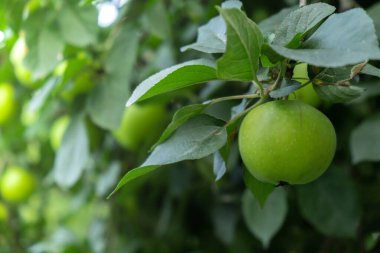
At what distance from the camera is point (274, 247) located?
149 cm

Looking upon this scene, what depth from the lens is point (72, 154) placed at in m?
1.32

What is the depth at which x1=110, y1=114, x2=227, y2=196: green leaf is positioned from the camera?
0.65 metres

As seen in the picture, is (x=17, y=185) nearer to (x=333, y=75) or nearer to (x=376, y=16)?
(x=376, y=16)

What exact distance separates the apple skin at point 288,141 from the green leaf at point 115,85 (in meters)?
0.60

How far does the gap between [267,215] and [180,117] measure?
20.7 inches

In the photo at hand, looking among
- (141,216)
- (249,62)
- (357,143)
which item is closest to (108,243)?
(141,216)

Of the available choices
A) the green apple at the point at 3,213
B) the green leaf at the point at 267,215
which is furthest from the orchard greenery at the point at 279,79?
the green apple at the point at 3,213

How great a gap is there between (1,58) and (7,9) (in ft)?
2.50

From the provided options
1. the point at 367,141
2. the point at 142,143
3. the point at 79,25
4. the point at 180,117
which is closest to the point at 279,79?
the point at 180,117

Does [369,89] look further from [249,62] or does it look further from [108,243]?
[108,243]

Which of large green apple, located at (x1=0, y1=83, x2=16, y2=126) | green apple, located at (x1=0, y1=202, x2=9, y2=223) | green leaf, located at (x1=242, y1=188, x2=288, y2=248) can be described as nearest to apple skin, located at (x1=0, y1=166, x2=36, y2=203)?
green apple, located at (x1=0, y1=202, x2=9, y2=223)

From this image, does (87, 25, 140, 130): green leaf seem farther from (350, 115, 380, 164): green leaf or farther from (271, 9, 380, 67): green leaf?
(271, 9, 380, 67): green leaf

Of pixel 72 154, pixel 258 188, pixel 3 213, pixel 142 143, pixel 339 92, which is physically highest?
pixel 339 92

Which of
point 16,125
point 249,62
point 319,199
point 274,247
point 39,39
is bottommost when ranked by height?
point 274,247
